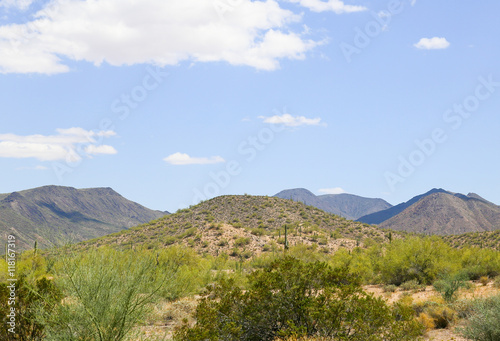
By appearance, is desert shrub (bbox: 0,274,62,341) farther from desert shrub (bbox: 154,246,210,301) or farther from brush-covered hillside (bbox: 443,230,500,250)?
brush-covered hillside (bbox: 443,230,500,250)

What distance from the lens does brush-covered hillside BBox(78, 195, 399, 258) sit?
50500 millimetres

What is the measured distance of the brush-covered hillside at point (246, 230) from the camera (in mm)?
50500

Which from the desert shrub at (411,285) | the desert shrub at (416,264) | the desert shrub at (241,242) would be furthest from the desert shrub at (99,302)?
the desert shrub at (241,242)

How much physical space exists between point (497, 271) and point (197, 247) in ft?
105

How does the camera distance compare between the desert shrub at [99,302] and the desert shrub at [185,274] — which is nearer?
the desert shrub at [99,302]

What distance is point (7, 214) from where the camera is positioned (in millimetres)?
152250

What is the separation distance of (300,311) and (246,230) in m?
45.7

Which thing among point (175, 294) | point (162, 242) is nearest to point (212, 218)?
point (162, 242)

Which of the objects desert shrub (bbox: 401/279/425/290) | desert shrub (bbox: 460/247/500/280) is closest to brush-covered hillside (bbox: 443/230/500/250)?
desert shrub (bbox: 460/247/500/280)

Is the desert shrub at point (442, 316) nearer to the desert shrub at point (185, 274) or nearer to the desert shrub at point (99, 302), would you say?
the desert shrub at point (185, 274)

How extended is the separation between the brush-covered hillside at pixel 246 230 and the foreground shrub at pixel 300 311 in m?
34.1

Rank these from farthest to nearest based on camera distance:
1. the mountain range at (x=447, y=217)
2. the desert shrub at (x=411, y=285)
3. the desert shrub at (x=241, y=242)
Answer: the mountain range at (x=447, y=217) < the desert shrub at (x=241, y=242) < the desert shrub at (x=411, y=285)

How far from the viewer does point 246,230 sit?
56562 mm

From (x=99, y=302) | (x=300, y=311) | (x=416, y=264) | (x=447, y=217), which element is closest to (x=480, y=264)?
(x=416, y=264)
